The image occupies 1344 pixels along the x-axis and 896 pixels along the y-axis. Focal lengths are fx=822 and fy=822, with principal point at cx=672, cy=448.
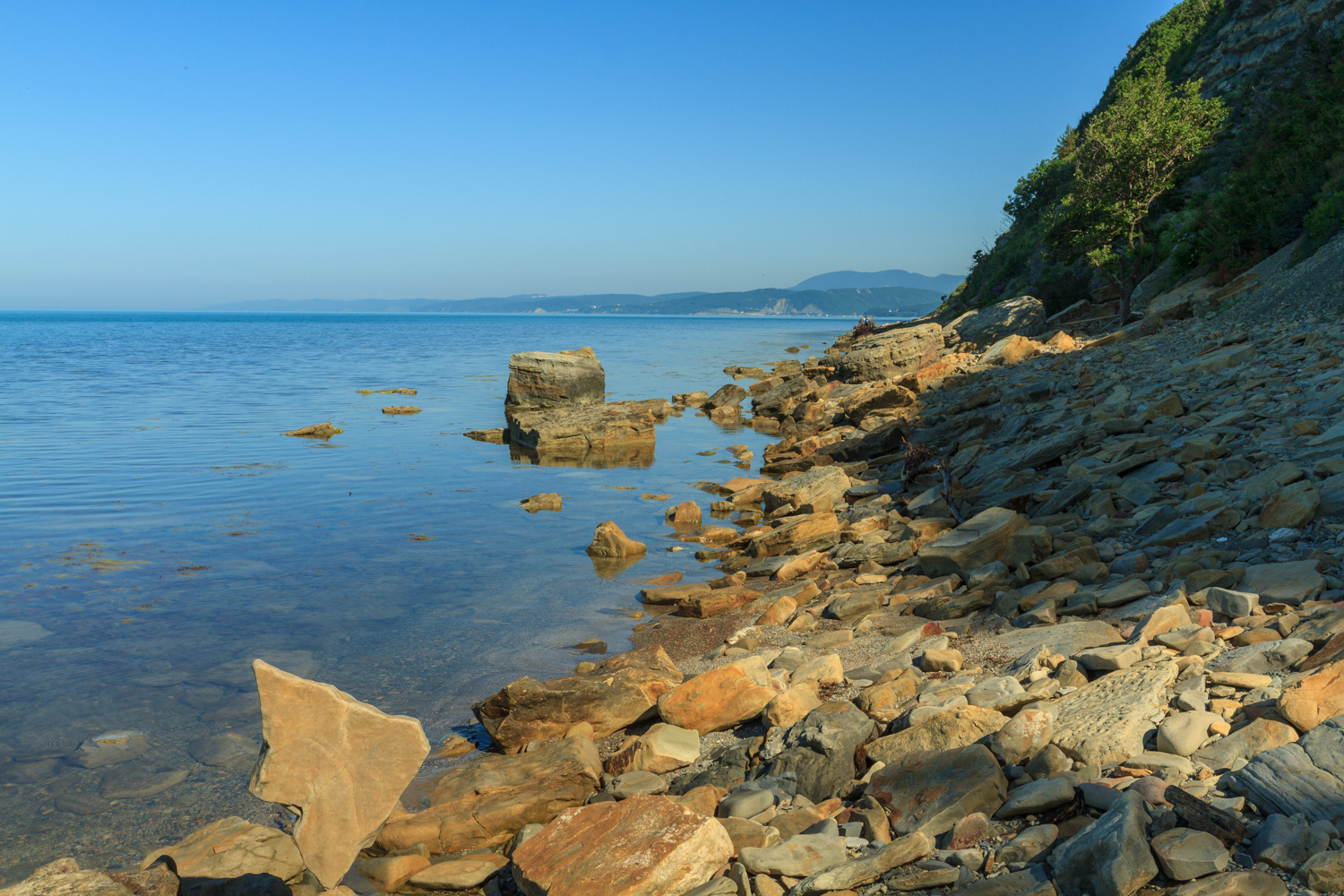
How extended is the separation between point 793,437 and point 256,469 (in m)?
14.0

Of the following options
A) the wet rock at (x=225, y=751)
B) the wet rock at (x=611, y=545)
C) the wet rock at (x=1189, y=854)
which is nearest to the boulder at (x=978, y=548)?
the wet rock at (x=611, y=545)

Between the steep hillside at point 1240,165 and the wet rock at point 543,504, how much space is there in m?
16.9

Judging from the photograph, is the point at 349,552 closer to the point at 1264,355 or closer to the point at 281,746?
the point at 281,746

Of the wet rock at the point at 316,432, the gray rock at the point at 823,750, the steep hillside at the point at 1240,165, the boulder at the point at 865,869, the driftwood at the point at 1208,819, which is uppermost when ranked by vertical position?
the steep hillside at the point at 1240,165

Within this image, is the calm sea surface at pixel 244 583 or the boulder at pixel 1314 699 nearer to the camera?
the boulder at pixel 1314 699

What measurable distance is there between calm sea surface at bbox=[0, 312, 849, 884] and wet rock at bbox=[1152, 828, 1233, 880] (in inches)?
227

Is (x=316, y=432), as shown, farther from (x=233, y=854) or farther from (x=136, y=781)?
(x=233, y=854)

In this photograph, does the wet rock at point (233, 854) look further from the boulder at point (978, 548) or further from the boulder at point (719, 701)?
the boulder at point (978, 548)

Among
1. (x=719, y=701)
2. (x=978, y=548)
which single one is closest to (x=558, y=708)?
(x=719, y=701)

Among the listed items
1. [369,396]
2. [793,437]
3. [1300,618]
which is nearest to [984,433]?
[793,437]

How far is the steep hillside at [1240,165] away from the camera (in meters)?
20.4

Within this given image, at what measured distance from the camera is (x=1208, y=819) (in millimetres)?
3502

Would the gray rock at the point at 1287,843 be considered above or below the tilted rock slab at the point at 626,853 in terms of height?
above

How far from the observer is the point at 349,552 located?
13.0 meters
